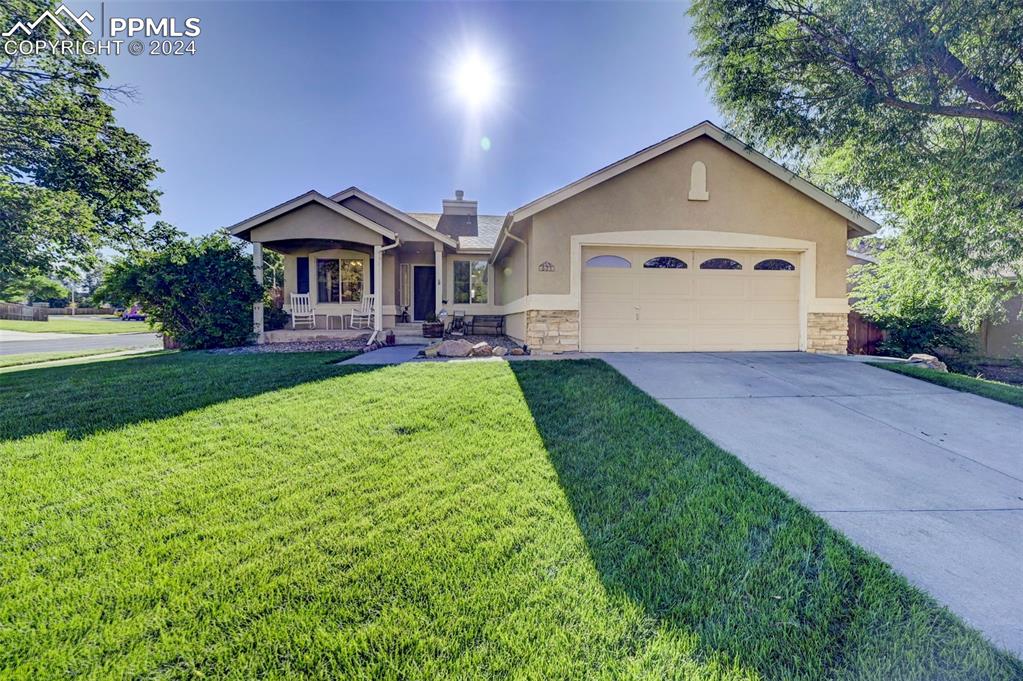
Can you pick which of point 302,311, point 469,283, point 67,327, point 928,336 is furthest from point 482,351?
point 67,327

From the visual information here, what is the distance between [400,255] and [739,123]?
10844 millimetres

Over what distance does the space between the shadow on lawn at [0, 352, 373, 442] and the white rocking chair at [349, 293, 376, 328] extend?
482 centimetres

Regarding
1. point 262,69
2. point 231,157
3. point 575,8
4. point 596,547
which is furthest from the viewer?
point 231,157

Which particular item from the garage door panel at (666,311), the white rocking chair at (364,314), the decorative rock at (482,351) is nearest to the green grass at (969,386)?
the garage door panel at (666,311)

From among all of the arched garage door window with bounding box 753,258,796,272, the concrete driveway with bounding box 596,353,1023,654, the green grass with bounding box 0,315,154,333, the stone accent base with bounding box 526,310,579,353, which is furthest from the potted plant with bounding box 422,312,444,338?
the green grass with bounding box 0,315,154,333

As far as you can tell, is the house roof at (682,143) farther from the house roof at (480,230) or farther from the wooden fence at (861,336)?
the house roof at (480,230)

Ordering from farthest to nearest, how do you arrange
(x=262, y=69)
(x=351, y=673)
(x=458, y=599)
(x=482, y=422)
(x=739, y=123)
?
(x=262, y=69)
(x=739, y=123)
(x=482, y=422)
(x=458, y=599)
(x=351, y=673)

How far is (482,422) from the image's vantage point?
4.24 m

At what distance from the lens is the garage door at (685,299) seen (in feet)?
28.7

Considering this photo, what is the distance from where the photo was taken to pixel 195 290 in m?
10.3

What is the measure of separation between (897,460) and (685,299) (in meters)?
5.81

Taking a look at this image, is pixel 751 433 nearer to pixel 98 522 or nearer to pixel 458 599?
pixel 458 599

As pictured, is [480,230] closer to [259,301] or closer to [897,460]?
[259,301]

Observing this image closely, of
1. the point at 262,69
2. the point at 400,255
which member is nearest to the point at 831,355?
the point at 400,255
